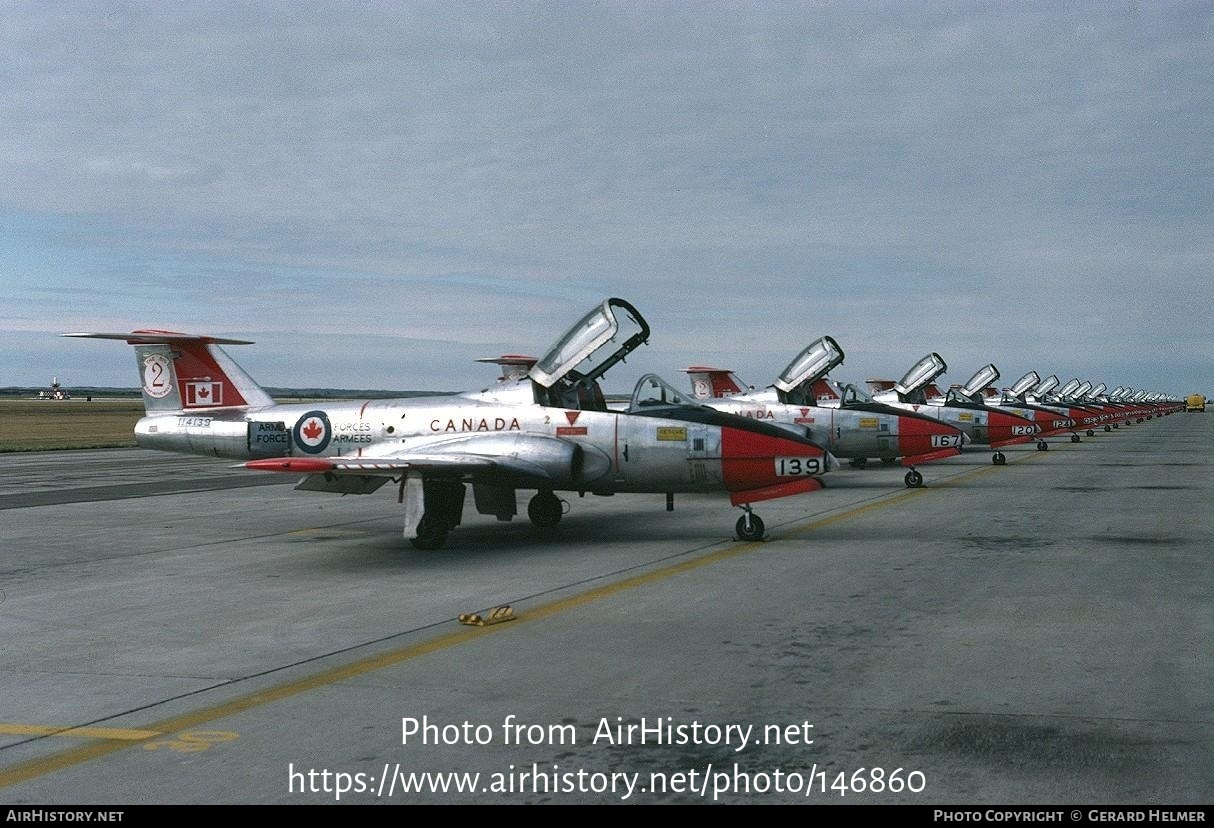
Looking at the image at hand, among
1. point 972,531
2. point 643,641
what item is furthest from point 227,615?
point 972,531

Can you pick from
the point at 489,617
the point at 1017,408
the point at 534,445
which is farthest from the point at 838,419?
the point at 1017,408

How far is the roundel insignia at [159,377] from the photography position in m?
17.0

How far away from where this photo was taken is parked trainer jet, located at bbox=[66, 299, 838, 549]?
13.2m

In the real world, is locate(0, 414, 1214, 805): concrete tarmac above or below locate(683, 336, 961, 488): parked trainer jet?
below

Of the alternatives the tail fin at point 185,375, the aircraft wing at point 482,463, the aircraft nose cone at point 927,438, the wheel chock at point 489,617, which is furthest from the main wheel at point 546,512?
the aircraft nose cone at point 927,438

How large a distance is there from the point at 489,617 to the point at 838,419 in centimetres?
1788

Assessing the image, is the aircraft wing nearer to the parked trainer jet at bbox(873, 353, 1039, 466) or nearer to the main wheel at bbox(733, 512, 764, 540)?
the main wheel at bbox(733, 512, 764, 540)

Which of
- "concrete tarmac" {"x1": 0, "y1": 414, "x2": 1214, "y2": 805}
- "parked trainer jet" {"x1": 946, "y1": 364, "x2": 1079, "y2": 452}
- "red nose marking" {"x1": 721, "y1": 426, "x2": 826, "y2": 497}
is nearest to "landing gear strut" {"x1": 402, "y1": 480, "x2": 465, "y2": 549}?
"concrete tarmac" {"x1": 0, "y1": 414, "x2": 1214, "y2": 805}

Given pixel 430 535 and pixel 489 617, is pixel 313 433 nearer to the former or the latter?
pixel 430 535

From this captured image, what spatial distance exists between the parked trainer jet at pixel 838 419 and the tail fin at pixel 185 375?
480 inches

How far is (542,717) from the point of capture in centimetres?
594

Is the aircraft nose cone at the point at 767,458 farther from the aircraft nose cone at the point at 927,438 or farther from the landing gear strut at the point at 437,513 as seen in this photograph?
the aircraft nose cone at the point at 927,438

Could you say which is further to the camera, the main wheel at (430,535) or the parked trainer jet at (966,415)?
the parked trainer jet at (966,415)
